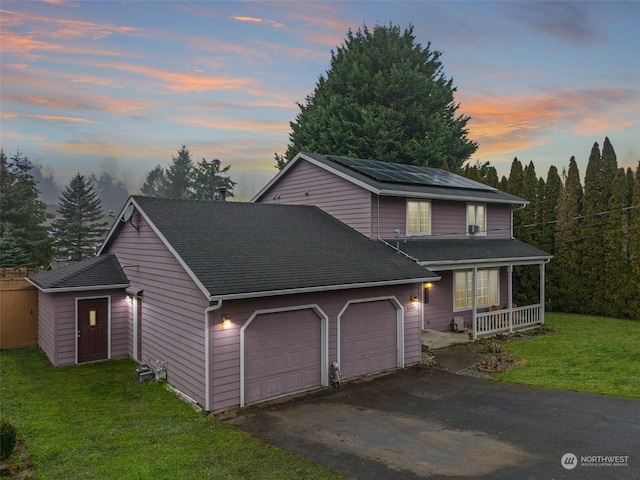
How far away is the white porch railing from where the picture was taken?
1700 cm

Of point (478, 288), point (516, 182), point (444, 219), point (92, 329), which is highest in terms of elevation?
point (516, 182)

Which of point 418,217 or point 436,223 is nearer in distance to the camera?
point 418,217

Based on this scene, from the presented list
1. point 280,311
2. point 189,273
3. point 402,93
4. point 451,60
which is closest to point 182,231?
point 189,273

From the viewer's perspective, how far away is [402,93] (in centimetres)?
3694

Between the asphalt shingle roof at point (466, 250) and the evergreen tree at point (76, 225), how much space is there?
1541 inches

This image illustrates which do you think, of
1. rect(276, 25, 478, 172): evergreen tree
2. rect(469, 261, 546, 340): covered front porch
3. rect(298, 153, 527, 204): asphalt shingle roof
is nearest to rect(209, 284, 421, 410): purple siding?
rect(298, 153, 527, 204): asphalt shingle roof

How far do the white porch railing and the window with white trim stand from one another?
→ 0.97 meters

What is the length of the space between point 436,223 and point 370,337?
7.44 meters

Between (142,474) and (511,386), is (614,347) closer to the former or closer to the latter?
(511,386)

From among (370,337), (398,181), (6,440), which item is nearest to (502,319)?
(398,181)

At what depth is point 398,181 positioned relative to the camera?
55.4 feet

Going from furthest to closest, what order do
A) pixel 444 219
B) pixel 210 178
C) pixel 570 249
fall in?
pixel 210 178, pixel 570 249, pixel 444 219

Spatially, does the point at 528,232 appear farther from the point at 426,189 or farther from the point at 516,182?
the point at 426,189

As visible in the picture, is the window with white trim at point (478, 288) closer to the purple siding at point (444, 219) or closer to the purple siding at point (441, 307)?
the purple siding at point (441, 307)
